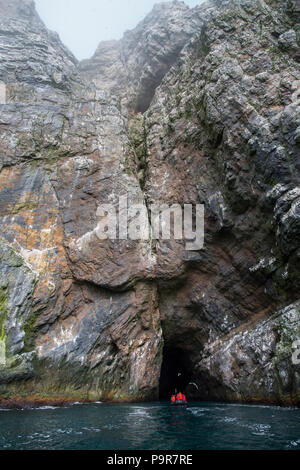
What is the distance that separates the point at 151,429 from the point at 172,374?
2068cm

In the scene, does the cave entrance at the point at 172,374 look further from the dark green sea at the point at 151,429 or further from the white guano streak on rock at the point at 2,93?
the white guano streak on rock at the point at 2,93

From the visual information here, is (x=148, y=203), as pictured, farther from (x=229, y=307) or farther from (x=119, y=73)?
(x=119, y=73)

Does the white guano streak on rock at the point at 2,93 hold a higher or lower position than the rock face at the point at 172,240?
higher

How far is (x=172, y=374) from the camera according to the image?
102 feet

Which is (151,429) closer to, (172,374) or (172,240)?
(172,240)

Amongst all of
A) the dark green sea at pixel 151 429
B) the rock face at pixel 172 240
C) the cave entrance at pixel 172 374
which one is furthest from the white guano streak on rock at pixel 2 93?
the cave entrance at pixel 172 374

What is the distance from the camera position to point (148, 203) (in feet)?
80.6

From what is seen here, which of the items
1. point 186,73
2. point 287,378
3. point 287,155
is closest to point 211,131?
point 287,155

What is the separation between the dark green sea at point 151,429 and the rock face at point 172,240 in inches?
122

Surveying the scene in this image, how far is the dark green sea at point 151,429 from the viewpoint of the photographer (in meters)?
9.40

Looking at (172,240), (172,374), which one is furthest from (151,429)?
(172,374)

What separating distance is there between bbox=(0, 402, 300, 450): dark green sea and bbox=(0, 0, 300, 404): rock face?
3.09 metres

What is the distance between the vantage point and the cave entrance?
27666mm
